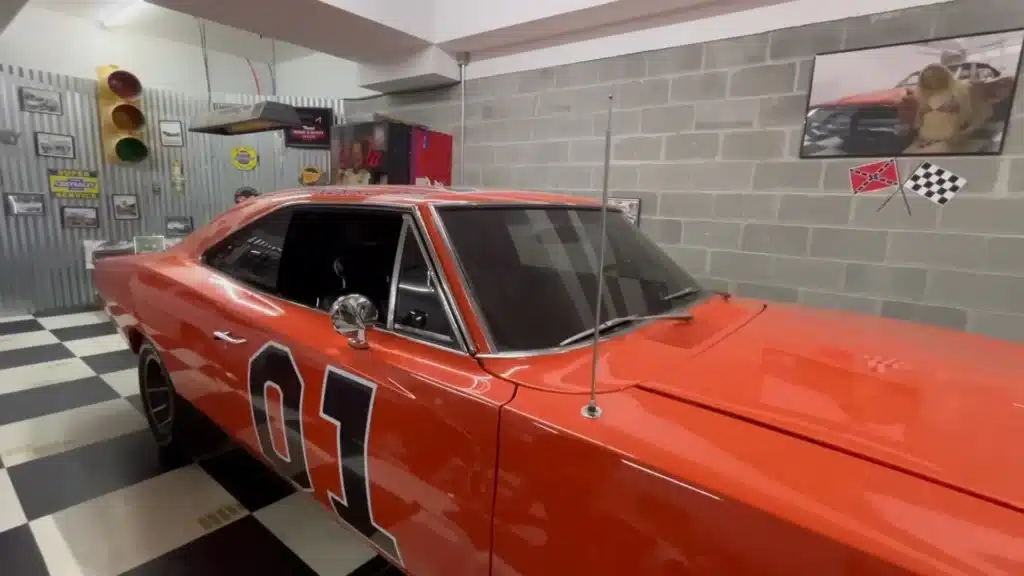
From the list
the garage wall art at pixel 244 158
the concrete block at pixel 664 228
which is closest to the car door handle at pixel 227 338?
the concrete block at pixel 664 228

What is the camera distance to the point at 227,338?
1525mm

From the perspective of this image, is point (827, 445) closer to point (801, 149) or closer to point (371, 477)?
point (371, 477)

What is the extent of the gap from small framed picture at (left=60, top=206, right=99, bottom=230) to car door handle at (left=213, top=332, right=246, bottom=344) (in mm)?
4189

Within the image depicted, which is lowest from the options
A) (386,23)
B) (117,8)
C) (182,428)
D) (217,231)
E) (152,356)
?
(182,428)

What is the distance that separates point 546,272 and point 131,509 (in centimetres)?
169

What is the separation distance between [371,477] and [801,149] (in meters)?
2.50

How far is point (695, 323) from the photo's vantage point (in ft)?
4.58

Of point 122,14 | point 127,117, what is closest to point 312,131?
point 127,117

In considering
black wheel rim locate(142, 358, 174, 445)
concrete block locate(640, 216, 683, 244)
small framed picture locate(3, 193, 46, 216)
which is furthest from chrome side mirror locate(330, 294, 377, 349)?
small framed picture locate(3, 193, 46, 216)

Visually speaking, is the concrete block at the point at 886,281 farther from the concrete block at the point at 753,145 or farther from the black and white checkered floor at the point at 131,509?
the black and white checkered floor at the point at 131,509

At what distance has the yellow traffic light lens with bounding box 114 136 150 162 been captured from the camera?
4.49m

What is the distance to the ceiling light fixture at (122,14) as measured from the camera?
4.97 meters

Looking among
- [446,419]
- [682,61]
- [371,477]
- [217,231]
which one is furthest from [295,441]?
[682,61]

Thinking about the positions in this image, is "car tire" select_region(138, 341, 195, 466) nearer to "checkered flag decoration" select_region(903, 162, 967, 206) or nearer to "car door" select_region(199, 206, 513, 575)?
"car door" select_region(199, 206, 513, 575)
